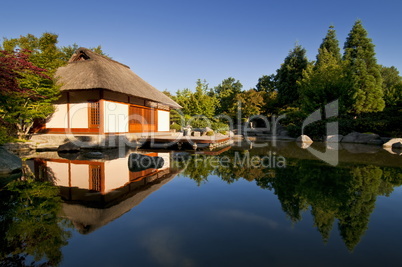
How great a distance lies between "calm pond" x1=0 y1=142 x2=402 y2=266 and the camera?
8.81ft

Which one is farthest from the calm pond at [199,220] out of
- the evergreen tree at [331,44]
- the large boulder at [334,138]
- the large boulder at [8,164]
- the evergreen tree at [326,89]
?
the evergreen tree at [331,44]

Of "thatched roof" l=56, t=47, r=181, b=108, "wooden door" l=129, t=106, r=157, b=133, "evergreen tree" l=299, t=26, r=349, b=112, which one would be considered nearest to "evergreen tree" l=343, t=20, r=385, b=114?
"evergreen tree" l=299, t=26, r=349, b=112

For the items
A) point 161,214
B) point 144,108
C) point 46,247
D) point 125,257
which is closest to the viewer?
point 125,257

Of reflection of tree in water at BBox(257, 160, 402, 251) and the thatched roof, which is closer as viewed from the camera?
reflection of tree in water at BBox(257, 160, 402, 251)

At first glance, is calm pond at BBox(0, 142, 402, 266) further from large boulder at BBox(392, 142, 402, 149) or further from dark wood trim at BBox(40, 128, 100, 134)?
large boulder at BBox(392, 142, 402, 149)

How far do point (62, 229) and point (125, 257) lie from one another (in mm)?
1315

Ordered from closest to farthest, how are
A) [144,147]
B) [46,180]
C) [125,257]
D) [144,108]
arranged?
[125,257] → [46,180] → [144,147] → [144,108]

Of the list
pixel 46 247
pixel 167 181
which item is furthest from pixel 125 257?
pixel 167 181

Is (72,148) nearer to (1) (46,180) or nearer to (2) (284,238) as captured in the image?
(1) (46,180)

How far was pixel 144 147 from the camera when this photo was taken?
14359 mm

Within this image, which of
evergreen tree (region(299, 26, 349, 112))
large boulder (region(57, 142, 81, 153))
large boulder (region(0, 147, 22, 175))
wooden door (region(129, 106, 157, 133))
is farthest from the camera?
evergreen tree (region(299, 26, 349, 112))

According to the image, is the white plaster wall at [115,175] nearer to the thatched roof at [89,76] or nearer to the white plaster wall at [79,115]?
the thatched roof at [89,76]

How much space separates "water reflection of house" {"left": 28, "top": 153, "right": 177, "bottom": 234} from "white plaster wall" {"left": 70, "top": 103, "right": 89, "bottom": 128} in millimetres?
6756

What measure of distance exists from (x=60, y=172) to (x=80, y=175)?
0.86m
